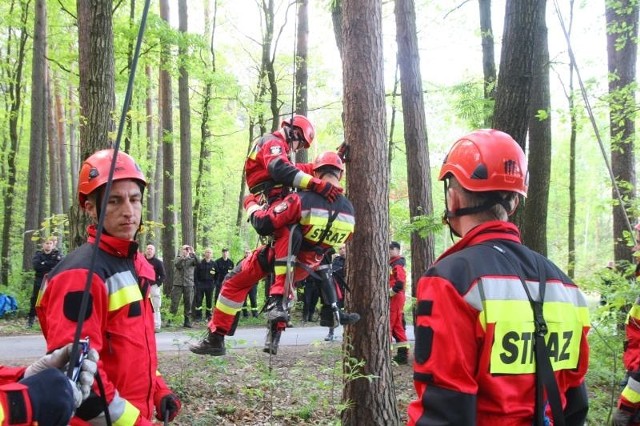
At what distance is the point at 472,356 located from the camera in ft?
6.21

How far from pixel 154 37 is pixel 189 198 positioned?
208 inches

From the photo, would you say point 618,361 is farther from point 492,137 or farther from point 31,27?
point 31,27

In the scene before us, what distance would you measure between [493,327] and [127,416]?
174cm

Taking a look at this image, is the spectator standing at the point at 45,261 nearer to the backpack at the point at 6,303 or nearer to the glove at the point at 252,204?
the glove at the point at 252,204

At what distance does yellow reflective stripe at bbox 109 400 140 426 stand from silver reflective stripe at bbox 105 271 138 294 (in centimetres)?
55

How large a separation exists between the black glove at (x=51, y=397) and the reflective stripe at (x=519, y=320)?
1505 millimetres

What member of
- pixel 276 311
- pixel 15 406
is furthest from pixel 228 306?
pixel 15 406

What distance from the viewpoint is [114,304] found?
97.9 inches

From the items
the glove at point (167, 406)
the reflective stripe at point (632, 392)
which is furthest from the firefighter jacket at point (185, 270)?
the reflective stripe at point (632, 392)

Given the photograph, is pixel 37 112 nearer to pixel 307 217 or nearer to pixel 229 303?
pixel 229 303

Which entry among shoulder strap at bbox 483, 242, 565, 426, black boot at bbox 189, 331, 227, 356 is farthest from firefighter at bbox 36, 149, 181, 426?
black boot at bbox 189, 331, 227, 356

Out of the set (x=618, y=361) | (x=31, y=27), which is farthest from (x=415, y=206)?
(x=31, y=27)

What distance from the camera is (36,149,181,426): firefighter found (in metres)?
2.31

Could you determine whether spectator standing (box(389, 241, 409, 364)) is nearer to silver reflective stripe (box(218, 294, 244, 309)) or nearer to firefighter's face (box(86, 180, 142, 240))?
silver reflective stripe (box(218, 294, 244, 309))
